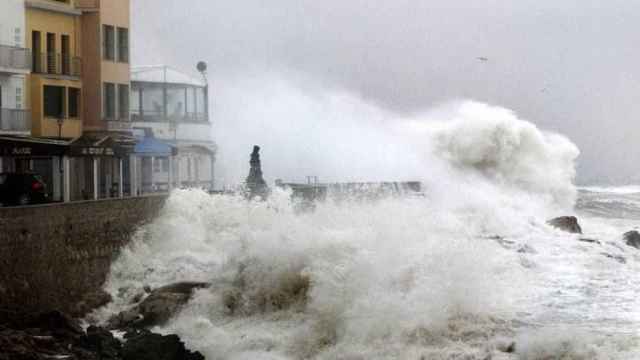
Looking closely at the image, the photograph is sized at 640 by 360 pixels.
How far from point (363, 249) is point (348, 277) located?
1.20 meters

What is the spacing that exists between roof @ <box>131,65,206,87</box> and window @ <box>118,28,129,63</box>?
202cm

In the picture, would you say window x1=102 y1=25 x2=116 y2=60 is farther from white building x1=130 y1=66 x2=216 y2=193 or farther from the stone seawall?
the stone seawall

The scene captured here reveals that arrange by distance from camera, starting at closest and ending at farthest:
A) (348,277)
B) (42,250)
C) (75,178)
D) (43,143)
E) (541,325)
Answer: (541,325) → (348,277) → (42,250) → (43,143) → (75,178)

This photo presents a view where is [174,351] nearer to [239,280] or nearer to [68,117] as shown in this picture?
[239,280]

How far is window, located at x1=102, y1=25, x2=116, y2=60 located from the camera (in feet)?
125

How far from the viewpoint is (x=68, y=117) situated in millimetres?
36500

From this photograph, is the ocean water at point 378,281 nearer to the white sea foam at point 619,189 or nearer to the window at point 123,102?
the window at point 123,102

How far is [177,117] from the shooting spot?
1635 inches

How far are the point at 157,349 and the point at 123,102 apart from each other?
19.7 m

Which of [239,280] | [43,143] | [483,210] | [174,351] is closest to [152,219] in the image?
[43,143]

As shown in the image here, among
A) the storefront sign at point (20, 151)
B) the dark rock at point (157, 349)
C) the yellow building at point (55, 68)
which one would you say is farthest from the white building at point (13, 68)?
the dark rock at point (157, 349)

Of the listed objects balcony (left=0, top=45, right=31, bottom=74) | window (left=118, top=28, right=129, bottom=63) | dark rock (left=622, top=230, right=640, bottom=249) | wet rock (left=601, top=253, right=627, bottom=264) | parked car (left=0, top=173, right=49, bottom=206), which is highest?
window (left=118, top=28, right=129, bottom=63)

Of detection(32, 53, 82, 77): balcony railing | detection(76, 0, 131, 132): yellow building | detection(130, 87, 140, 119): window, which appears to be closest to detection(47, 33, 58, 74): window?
detection(32, 53, 82, 77): balcony railing

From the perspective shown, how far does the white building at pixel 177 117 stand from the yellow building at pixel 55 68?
3.49 m
